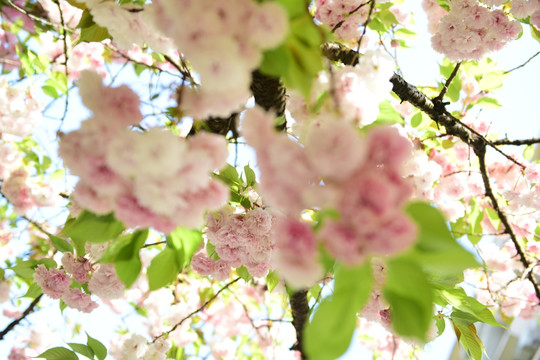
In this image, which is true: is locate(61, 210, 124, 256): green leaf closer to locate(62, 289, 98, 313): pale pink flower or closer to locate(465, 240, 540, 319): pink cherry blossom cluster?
locate(62, 289, 98, 313): pale pink flower

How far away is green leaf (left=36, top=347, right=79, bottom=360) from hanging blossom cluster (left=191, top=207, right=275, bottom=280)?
38cm

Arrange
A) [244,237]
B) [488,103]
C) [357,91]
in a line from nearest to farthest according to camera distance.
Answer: [357,91] → [244,237] → [488,103]

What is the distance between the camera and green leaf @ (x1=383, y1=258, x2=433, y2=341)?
1.07 ft

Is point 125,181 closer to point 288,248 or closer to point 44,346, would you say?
point 288,248

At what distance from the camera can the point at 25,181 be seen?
6.26 feet

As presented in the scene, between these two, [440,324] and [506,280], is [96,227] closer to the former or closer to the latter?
[440,324]

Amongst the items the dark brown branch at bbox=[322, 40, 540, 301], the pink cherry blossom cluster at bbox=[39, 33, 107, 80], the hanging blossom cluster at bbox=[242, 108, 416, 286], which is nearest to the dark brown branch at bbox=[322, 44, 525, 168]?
the dark brown branch at bbox=[322, 40, 540, 301]

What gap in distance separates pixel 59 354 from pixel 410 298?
856 mm

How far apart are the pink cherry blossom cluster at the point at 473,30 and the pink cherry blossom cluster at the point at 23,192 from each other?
171 cm

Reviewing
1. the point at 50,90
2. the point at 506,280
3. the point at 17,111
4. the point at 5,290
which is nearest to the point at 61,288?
the point at 50,90

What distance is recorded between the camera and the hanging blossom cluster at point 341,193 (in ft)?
1.00

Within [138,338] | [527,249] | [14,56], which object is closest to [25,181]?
[14,56]

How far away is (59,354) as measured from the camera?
36.1 inches

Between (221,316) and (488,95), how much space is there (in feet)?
5.56
